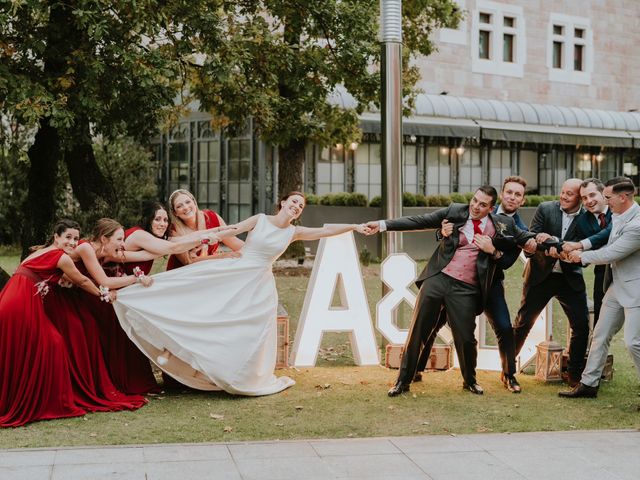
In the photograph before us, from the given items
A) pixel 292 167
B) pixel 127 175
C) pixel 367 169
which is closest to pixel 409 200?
pixel 367 169

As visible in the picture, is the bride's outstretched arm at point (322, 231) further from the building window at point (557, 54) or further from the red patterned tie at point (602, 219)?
A: the building window at point (557, 54)

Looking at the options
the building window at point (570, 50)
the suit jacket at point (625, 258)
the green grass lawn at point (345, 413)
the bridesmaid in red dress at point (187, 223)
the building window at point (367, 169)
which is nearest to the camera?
the green grass lawn at point (345, 413)

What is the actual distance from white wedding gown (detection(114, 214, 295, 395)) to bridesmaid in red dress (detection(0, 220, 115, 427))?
2.50 feet

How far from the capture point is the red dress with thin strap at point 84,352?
25.8ft

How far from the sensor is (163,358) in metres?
8.34

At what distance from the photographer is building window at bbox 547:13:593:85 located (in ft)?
121

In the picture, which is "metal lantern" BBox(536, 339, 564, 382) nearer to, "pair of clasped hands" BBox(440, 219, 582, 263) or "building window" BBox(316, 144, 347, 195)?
"pair of clasped hands" BBox(440, 219, 582, 263)

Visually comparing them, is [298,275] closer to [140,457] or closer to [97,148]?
[97,148]

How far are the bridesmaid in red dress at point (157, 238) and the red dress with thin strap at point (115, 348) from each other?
33cm

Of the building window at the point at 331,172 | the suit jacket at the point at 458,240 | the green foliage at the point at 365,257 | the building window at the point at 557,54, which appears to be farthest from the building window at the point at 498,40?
the suit jacket at the point at 458,240

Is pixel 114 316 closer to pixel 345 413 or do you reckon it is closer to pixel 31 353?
pixel 31 353

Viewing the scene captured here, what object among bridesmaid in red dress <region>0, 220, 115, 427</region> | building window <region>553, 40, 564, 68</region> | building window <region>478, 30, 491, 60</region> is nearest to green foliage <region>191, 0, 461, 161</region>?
bridesmaid in red dress <region>0, 220, 115, 427</region>

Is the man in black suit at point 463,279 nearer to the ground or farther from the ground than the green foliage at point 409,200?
nearer to the ground

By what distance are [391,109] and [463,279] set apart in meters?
3.24
